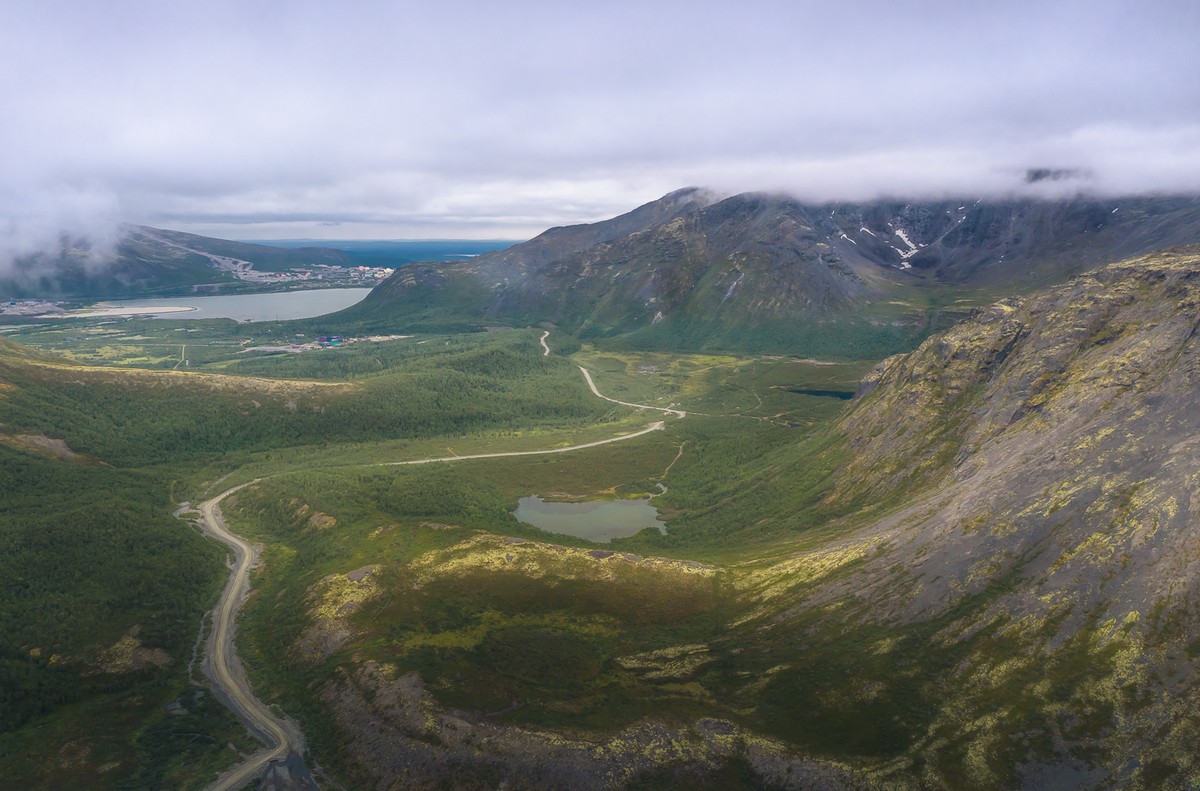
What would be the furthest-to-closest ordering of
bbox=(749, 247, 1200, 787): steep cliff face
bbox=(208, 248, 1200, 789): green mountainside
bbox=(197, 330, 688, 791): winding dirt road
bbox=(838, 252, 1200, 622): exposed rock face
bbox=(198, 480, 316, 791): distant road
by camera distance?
bbox=(838, 252, 1200, 622): exposed rock face < bbox=(198, 480, 316, 791): distant road < bbox=(197, 330, 688, 791): winding dirt road < bbox=(208, 248, 1200, 789): green mountainside < bbox=(749, 247, 1200, 787): steep cliff face

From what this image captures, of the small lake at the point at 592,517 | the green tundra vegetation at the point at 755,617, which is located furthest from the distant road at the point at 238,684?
the small lake at the point at 592,517

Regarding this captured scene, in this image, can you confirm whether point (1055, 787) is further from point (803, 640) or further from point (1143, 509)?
point (1143, 509)

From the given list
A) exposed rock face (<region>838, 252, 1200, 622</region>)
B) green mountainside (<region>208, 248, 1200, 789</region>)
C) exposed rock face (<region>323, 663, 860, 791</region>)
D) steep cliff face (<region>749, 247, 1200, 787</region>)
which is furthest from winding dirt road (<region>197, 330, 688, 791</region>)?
exposed rock face (<region>838, 252, 1200, 622</region>)

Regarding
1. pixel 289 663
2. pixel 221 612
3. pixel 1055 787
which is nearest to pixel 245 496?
pixel 221 612

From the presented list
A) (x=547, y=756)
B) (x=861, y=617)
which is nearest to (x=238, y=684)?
(x=547, y=756)

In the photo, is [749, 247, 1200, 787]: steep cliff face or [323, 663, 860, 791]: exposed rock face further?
[323, 663, 860, 791]: exposed rock face

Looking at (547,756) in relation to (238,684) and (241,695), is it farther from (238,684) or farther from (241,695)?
(238,684)

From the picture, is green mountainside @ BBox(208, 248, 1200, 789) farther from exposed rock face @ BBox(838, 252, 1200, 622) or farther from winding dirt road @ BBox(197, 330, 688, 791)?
winding dirt road @ BBox(197, 330, 688, 791)

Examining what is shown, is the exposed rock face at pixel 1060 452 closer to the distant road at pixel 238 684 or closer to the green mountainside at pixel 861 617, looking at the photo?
the green mountainside at pixel 861 617
